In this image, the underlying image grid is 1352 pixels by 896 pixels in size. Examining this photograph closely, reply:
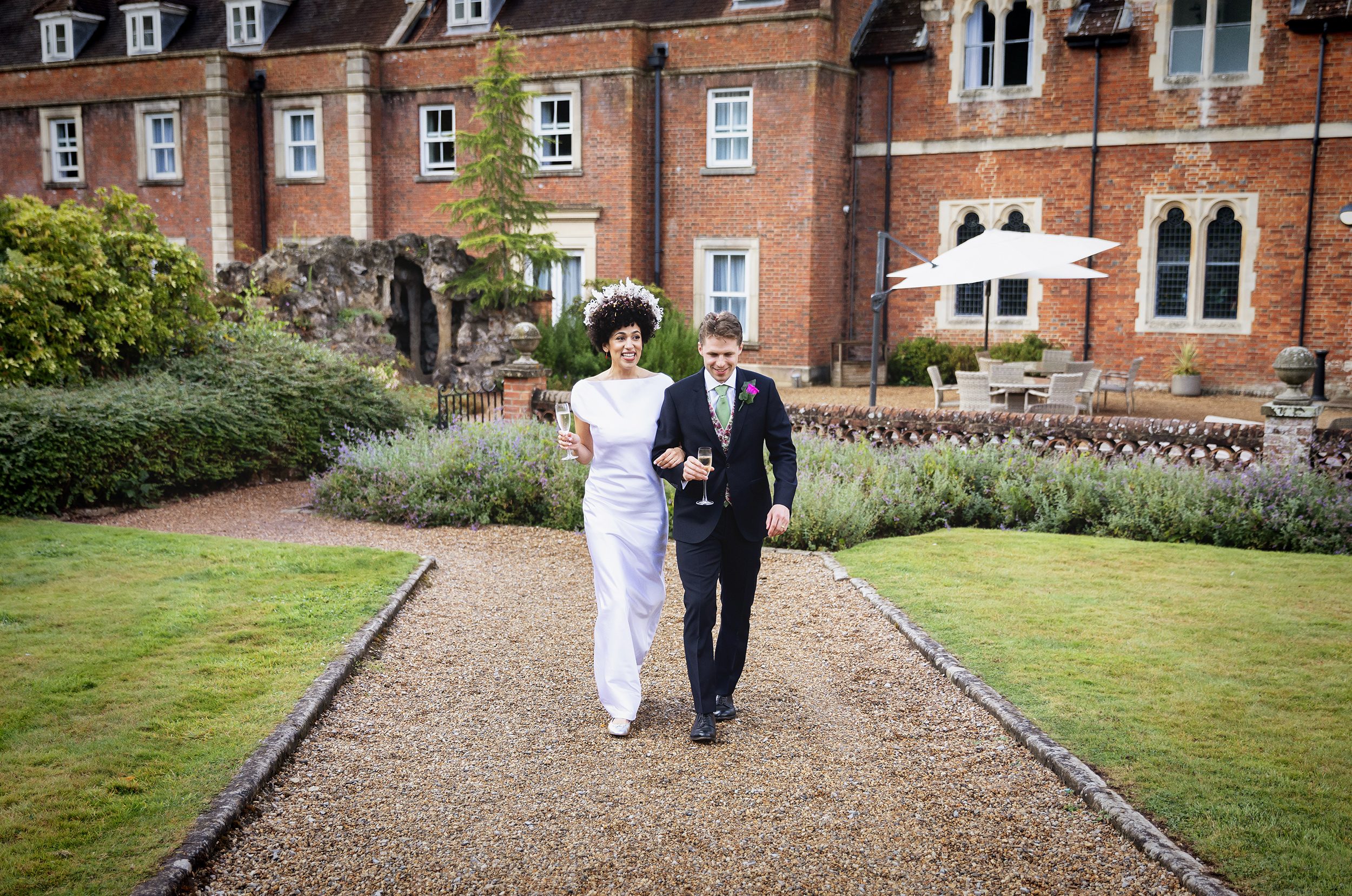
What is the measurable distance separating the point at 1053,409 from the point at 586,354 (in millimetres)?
6899

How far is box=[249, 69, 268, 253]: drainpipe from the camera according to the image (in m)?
25.7

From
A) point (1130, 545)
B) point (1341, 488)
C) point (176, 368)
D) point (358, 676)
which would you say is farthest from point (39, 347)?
point (1341, 488)

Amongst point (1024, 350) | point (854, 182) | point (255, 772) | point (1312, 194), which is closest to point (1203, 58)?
point (1312, 194)

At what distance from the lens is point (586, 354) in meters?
16.9

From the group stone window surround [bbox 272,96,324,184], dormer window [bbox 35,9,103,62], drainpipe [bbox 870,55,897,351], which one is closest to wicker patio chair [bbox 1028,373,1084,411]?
drainpipe [bbox 870,55,897,351]

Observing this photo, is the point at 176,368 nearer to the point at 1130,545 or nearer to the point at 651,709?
the point at 651,709

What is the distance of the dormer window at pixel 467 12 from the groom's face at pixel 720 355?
72.8 feet

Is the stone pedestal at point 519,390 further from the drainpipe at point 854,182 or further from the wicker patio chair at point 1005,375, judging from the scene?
the drainpipe at point 854,182

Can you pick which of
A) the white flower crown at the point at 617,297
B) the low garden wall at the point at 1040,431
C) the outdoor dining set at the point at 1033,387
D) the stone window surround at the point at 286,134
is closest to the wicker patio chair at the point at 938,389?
the outdoor dining set at the point at 1033,387

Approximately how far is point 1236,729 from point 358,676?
177 inches

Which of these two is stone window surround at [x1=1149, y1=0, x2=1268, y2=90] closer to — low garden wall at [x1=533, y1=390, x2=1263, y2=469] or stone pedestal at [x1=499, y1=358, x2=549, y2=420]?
low garden wall at [x1=533, y1=390, x2=1263, y2=469]

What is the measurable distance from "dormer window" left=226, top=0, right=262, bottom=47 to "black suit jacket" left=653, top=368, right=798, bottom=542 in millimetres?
25986

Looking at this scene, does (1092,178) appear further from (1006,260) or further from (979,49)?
(1006,260)

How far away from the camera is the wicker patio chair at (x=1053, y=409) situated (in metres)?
15.4
